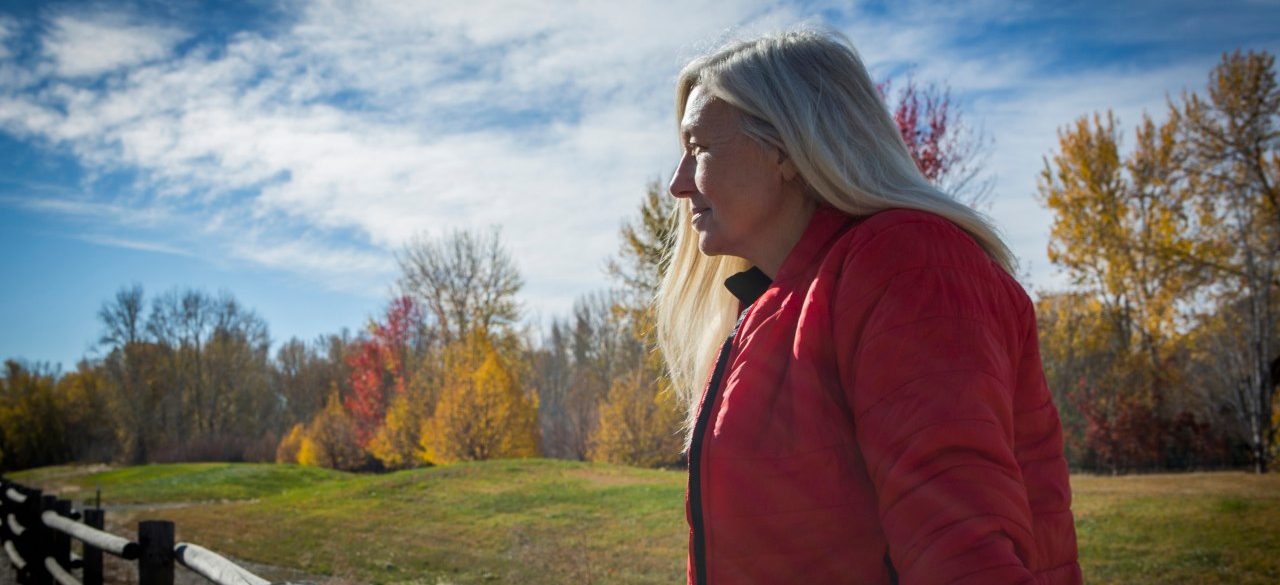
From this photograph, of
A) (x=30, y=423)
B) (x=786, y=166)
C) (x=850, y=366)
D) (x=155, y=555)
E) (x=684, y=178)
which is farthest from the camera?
(x=30, y=423)

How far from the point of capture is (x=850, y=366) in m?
1.24

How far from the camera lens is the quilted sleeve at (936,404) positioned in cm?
107

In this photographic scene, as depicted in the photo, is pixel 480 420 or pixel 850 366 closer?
pixel 850 366

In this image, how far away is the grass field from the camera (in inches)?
319

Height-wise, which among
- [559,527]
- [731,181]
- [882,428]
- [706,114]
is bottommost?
[559,527]

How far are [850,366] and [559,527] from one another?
35.5 ft

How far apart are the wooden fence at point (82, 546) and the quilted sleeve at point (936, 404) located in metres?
3.42

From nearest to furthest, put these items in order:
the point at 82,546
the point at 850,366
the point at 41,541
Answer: the point at 850,366, the point at 41,541, the point at 82,546

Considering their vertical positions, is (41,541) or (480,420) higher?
(480,420)

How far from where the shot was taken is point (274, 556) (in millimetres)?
9953

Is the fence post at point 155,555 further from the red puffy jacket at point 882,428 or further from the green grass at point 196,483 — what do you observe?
the green grass at point 196,483

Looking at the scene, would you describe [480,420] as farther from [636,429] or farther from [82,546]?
[82,546]

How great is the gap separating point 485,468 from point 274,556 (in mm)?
7918

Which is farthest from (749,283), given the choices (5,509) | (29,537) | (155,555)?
(5,509)
